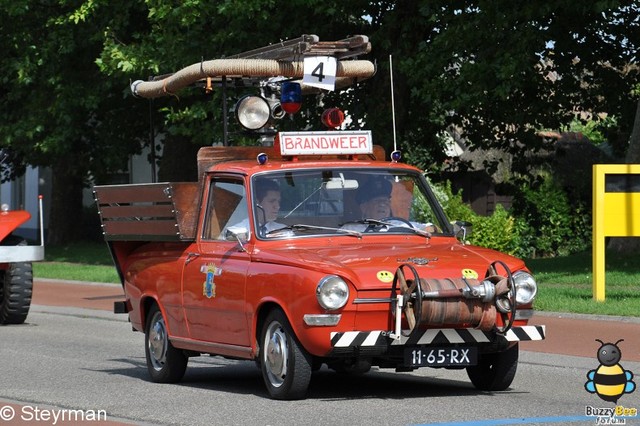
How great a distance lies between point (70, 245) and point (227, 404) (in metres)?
33.0

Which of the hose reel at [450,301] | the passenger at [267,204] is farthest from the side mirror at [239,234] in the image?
the hose reel at [450,301]

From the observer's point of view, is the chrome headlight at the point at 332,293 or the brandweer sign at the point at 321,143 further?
the brandweer sign at the point at 321,143

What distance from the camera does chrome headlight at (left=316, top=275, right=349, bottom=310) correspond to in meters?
10.2

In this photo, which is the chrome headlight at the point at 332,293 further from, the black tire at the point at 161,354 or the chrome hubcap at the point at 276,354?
the black tire at the point at 161,354

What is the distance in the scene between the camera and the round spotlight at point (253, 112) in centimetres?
1312

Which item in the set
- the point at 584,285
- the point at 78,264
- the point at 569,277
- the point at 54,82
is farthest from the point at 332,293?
the point at 54,82

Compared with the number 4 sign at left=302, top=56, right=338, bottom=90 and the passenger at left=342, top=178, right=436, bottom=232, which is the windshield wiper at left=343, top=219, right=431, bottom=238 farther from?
the number 4 sign at left=302, top=56, right=338, bottom=90

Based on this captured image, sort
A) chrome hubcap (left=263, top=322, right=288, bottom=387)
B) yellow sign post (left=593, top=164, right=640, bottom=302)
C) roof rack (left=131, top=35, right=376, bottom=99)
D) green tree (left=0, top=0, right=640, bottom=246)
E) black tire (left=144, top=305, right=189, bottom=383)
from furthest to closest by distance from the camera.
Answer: green tree (left=0, top=0, right=640, bottom=246), yellow sign post (left=593, top=164, right=640, bottom=302), roof rack (left=131, top=35, right=376, bottom=99), black tire (left=144, top=305, right=189, bottom=383), chrome hubcap (left=263, top=322, right=288, bottom=387)

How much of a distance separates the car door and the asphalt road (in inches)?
20.4

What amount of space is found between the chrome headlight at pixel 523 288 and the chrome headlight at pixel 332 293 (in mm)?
1303

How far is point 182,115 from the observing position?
29516mm

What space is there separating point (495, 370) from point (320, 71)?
340 centimetres

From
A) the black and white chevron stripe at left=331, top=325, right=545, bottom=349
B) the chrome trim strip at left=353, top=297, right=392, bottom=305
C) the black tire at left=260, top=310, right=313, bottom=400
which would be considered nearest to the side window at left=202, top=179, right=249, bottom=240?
the black tire at left=260, top=310, right=313, bottom=400

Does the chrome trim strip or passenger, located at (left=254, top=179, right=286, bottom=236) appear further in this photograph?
passenger, located at (left=254, top=179, right=286, bottom=236)
